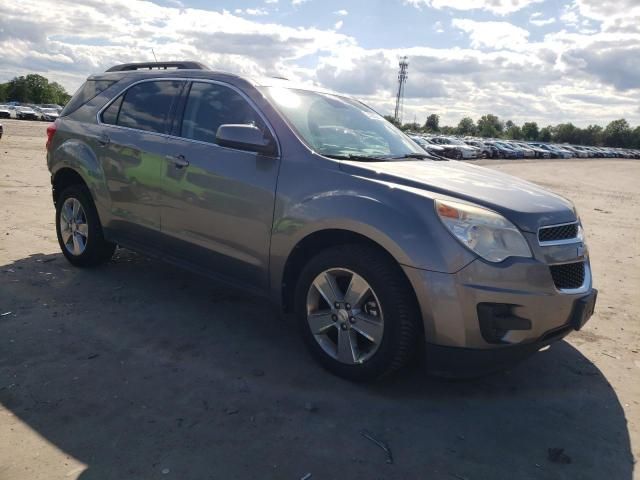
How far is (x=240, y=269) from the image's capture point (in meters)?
3.80

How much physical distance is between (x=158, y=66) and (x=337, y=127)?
2.00 m

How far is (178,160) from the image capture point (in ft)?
13.4

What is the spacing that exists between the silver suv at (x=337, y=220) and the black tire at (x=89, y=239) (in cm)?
14

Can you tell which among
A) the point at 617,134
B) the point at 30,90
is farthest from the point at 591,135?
the point at 30,90

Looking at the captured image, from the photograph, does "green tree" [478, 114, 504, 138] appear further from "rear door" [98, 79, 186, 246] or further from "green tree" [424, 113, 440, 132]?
"rear door" [98, 79, 186, 246]

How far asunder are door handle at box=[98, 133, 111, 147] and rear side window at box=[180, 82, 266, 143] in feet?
3.08

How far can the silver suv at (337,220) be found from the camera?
9.53ft

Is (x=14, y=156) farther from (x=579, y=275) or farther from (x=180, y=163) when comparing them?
(x=579, y=275)

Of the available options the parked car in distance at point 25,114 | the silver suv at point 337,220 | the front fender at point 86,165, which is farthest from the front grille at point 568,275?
the parked car in distance at point 25,114

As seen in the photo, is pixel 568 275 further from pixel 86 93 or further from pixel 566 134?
pixel 566 134

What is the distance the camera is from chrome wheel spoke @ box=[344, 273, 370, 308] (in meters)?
3.16

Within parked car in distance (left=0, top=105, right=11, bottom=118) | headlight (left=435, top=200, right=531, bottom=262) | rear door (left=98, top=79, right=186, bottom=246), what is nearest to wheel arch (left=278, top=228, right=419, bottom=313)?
headlight (left=435, top=200, right=531, bottom=262)

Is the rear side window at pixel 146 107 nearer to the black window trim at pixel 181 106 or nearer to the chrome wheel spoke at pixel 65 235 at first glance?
the black window trim at pixel 181 106

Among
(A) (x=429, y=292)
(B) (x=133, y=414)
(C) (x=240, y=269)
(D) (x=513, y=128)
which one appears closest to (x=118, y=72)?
(C) (x=240, y=269)
